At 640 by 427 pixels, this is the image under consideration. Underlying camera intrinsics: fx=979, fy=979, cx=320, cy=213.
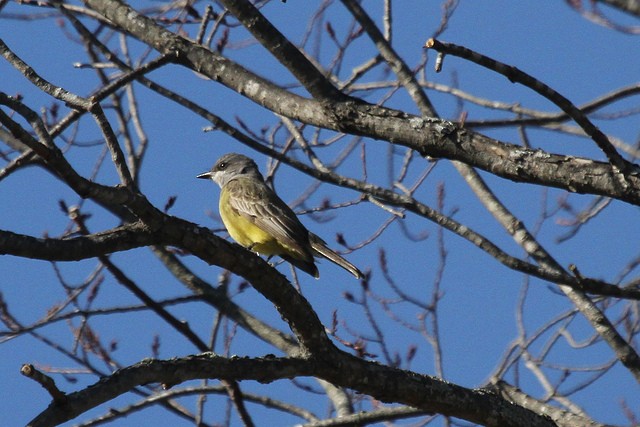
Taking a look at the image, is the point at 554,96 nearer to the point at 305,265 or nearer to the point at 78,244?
the point at 78,244

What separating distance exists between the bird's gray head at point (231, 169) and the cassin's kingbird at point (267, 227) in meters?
0.37

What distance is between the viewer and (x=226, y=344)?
8.04 meters

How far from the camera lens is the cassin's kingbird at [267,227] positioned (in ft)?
24.8

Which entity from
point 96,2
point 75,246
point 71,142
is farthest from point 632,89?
point 71,142

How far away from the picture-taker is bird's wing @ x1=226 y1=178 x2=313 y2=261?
7625mm

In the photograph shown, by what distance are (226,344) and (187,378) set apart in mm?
4401

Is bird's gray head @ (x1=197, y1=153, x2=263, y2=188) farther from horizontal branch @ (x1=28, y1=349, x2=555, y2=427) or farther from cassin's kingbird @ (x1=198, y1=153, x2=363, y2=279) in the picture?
horizontal branch @ (x1=28, y1=349, x2=555, y2=427)

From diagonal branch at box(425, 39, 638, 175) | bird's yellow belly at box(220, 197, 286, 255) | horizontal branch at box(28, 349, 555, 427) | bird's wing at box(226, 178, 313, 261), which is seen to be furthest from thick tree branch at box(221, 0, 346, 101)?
bird's yellow belly at box(220, 197, 286, 255)

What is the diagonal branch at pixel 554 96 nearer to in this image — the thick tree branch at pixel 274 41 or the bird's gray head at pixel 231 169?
the thick tree branch at pixel 274 41

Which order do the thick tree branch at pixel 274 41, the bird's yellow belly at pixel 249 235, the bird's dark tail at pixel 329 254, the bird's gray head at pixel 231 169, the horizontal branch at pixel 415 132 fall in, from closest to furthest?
the horizontal branch at pixel 415 132, the thick tree branch at pixel 274 41, the bird's dark tail at pixel 329 254, the bird's yellow belly at pixel 249 235, the bird's gray head at pixel 231 169

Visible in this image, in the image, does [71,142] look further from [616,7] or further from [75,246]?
[616,7]

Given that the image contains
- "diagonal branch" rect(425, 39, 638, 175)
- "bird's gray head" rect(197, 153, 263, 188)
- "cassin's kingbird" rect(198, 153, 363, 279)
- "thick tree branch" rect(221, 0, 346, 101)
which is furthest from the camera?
"bird's gray head" rect(197, 153, 263, 188)

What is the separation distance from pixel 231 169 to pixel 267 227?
235 centimetres

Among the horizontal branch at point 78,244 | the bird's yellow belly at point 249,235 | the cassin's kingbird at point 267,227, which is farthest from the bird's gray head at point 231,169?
the horizontal branch at point 78,244
